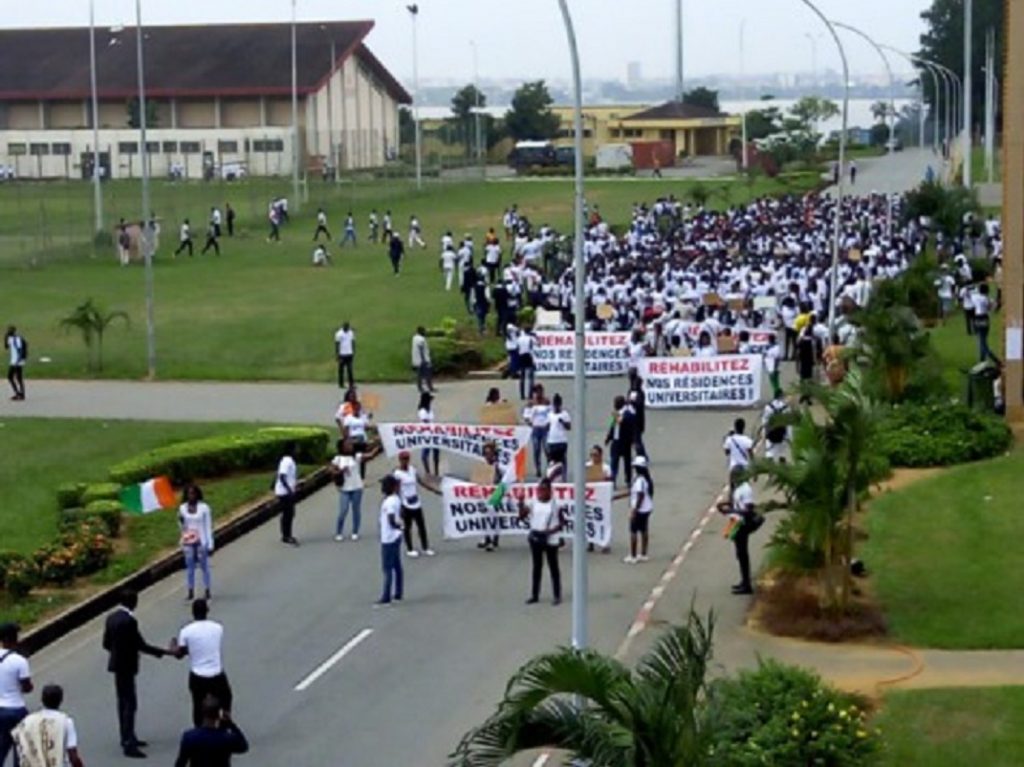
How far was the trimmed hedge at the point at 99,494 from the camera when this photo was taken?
27.9m

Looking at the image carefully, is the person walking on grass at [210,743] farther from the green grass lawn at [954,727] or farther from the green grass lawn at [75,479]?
the green grass lawn at [75,479]

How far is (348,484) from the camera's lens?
26.9 meters

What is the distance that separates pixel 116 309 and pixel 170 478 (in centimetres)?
2326

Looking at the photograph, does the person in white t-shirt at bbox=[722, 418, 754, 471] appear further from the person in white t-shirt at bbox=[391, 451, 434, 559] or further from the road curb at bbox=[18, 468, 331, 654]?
the road curb at bbox=[18, 468, 331, 654]

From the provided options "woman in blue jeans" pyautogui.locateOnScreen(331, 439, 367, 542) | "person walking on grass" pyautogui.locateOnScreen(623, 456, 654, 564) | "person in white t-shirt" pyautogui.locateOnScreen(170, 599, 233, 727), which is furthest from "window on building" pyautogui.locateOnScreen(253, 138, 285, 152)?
"person in white t-shirt" pyautogui.locateOnScreen(170, 599, 233, 727)

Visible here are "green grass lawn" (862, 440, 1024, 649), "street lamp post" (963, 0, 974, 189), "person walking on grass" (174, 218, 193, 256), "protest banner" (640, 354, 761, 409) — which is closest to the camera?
"green grass lawn" (862, 440, 1024, 649)

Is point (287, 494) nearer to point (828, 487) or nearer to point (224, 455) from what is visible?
point (224, 455)

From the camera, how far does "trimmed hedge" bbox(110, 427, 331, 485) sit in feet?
99.0

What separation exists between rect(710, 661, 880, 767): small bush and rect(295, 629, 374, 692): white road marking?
5.54 m

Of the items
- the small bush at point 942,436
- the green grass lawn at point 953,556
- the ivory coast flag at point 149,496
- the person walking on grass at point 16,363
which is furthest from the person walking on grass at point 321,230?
the ivory coast flag at point 149,496

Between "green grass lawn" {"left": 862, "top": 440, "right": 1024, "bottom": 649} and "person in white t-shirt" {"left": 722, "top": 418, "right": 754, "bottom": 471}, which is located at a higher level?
"person in white t-shirt" {"left": 722, "top": 418, "right": 754, "bottom": 471}

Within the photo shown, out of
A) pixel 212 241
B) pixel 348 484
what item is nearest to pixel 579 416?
pixel 348 484

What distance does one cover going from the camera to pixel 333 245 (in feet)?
237

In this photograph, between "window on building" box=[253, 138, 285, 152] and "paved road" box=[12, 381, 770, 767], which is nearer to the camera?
"paved road" box=[12, 381, 770, 767]
